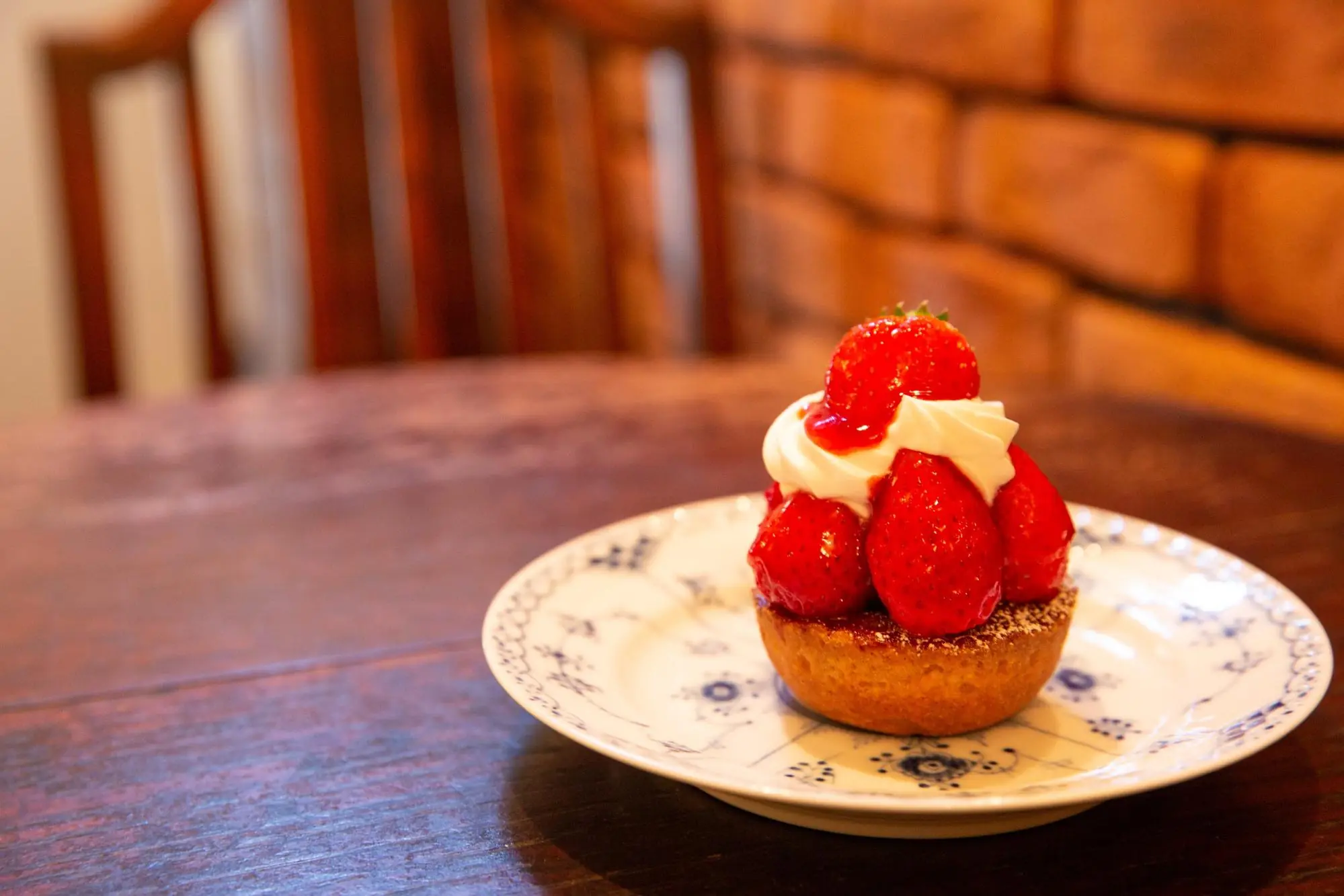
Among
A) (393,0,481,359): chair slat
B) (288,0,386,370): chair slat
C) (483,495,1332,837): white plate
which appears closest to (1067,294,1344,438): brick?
(483,495,1332,837): white plate

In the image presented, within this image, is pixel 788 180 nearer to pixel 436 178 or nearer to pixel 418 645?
pixel 436 178

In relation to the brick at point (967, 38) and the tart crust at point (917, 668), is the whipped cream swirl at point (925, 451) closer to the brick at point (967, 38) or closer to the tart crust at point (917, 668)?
the tart crust at point (917, 668)

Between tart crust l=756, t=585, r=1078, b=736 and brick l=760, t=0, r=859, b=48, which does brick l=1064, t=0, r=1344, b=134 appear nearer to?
brick l=760, t=0, r=859, b=48

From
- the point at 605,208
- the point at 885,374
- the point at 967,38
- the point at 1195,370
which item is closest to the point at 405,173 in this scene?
the point at 605,208

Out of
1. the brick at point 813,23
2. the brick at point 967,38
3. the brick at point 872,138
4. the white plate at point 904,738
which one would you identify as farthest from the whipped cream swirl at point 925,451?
the brick at point 813,23

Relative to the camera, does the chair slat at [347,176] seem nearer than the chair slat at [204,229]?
No

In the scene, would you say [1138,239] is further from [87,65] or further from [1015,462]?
[87,65]

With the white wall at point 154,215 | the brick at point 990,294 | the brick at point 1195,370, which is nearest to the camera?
the brick at point 1195,370
